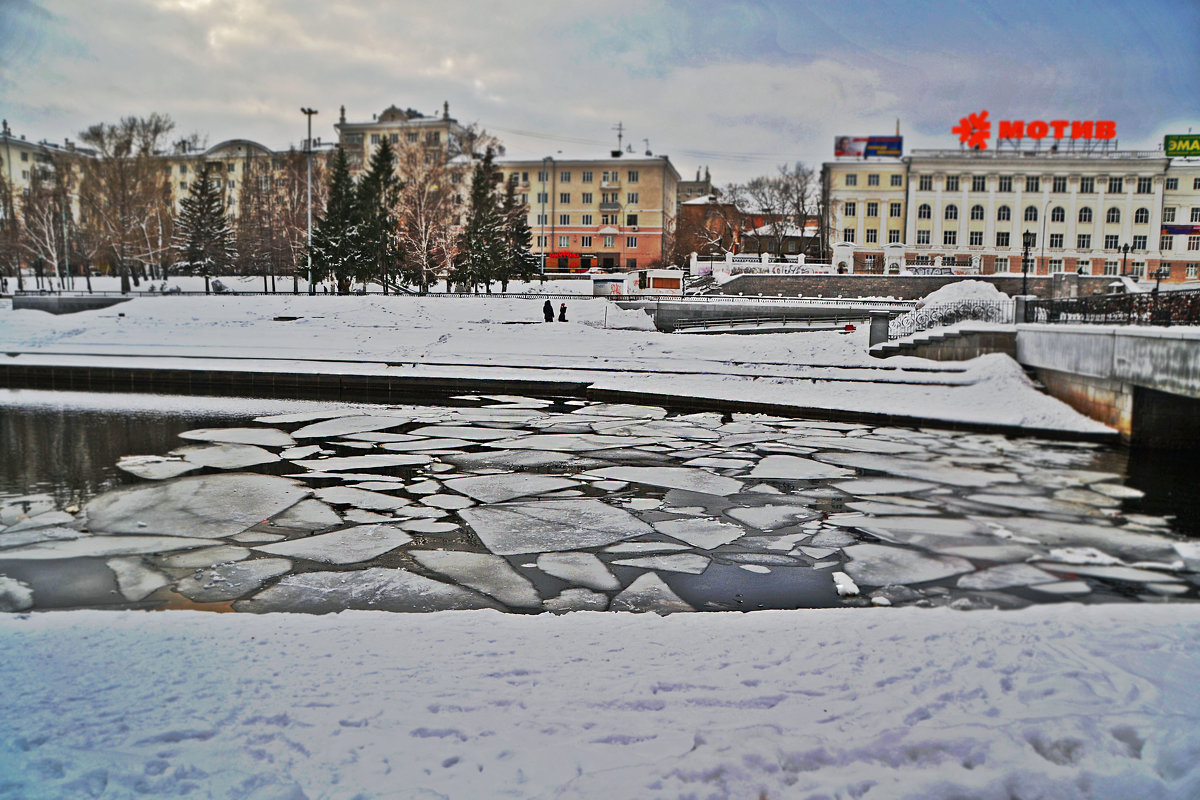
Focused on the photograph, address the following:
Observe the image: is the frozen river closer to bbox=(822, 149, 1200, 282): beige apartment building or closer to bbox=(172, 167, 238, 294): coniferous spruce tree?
bbox=(172, 167, 238, 294): coniferous spruce tree

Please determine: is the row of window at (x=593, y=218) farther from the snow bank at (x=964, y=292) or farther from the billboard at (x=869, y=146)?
the snow bank at (x=964, y=292)

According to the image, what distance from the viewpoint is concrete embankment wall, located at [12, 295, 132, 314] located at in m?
36.9

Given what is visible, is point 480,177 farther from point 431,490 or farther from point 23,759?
point 23,759

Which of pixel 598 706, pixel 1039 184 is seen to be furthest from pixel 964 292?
pixel 1039 184

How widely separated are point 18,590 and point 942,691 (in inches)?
259

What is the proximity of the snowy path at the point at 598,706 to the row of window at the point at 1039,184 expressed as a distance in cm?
7784

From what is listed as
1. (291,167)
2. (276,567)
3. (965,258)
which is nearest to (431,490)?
(276,567)

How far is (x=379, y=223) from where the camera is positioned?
42.1 meters

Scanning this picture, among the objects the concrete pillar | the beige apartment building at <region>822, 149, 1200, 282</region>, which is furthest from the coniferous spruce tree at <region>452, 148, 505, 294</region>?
the beige apartment building at <region>822, 149, 1200, 282</region>

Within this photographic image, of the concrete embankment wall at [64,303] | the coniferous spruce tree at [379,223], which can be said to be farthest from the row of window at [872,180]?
the concrete embankment wall at [64,303]

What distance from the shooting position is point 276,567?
270 inches

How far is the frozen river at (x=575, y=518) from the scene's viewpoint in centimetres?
642

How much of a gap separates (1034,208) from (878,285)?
42.9m

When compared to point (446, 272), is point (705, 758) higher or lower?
lower
